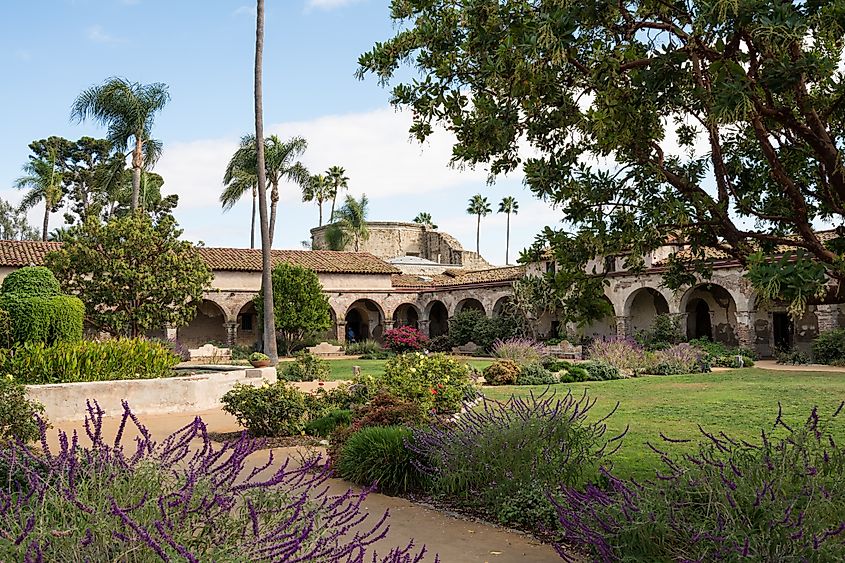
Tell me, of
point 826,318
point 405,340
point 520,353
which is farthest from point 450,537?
point 405,340

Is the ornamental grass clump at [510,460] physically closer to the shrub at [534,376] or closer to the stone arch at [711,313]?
the shrub at [534,376]

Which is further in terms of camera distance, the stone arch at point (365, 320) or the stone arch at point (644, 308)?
the stone arch at point (365, 320)

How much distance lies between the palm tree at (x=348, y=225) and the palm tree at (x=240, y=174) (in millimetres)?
14980

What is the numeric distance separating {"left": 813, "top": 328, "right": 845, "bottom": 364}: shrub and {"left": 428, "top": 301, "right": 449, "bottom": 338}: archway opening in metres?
21.0

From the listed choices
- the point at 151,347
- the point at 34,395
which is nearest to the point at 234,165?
the point at 151,347

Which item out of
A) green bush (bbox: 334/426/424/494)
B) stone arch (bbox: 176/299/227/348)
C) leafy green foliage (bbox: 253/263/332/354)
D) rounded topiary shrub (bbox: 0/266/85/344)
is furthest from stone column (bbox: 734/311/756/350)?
stone arch (bbox: 176/299/227/348)

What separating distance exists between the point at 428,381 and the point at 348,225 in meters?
37.1

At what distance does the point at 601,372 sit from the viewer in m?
20.4

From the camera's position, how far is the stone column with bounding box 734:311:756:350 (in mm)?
25828

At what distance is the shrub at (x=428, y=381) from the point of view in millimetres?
10109

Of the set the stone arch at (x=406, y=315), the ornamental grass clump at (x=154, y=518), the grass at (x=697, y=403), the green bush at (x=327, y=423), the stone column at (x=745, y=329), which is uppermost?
the stone arch at (x=406, y=315)

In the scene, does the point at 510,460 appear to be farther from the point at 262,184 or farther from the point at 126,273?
the point at 126,273

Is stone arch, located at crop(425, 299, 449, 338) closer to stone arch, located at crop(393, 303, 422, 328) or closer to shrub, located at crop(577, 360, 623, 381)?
stone arch, located at crop(393, 303, 422, 328)

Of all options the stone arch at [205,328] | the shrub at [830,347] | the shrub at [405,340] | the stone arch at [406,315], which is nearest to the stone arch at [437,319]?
the stone arch at [406,315]
